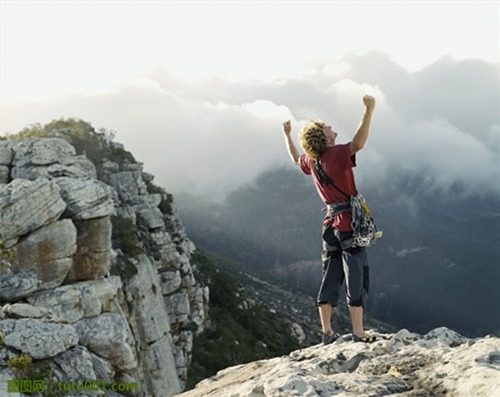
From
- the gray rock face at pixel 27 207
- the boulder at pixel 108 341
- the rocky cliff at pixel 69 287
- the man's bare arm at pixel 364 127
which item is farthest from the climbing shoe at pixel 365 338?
the gray rock face at pixel 27 207

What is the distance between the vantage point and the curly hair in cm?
862

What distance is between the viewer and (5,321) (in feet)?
42.9

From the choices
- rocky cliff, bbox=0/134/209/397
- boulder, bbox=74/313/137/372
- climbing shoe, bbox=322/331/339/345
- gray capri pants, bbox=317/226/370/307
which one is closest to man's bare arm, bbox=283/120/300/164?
gray capri pants, bbox=317/226/370/307

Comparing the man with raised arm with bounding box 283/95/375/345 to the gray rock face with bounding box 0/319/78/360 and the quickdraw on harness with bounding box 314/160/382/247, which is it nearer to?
the quickdraw on harness with bounding box 314/160/382/247

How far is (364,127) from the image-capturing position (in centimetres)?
786

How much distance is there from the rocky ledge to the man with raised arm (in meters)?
0.89

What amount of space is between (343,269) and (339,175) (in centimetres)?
202

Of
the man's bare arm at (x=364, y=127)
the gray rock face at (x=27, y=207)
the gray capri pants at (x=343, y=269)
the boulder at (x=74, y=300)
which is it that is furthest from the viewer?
the gray rock face at (x=27, y=207)

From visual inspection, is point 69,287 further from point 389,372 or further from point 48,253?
point 389,372

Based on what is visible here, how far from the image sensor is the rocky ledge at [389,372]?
231 inches

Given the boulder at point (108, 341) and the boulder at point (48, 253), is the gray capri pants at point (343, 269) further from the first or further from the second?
the boulder at point (48, 253)

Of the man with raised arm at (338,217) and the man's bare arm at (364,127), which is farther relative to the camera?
the man with raised arm at (338,217)

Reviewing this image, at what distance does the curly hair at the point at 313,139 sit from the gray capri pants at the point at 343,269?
1.56 m

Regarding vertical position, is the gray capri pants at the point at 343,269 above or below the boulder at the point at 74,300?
above
